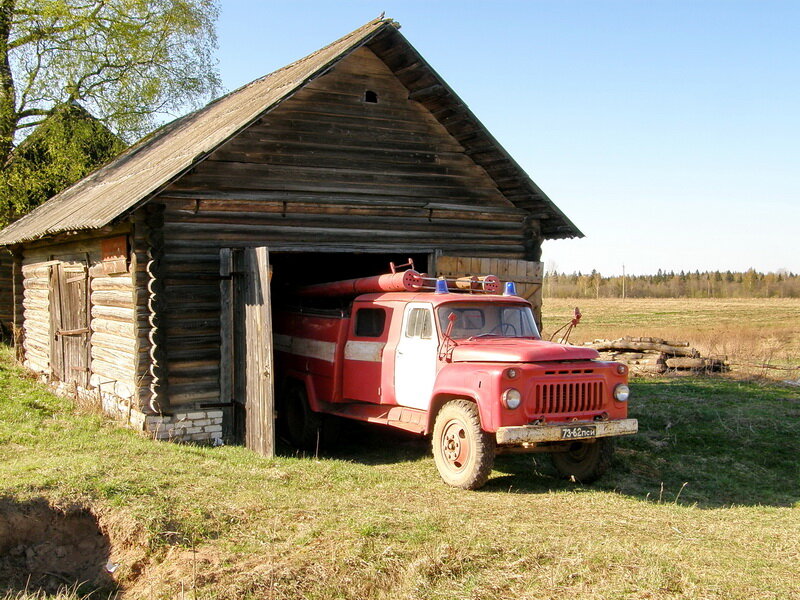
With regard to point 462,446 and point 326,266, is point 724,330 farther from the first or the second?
point 462,446

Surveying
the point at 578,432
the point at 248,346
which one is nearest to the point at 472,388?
the point at 578,432

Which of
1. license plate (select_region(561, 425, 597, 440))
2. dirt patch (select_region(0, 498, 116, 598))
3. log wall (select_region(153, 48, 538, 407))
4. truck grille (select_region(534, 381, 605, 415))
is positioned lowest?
dirt patch (select_region(0, 498, 116, 598))

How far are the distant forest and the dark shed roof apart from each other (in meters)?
69.6

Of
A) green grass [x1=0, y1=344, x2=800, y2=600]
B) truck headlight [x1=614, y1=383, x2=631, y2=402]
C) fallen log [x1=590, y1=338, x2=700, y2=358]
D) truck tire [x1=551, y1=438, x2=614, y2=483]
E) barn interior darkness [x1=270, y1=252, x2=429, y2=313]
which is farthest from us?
fallen log [x1=590, y1=338, x2=700, y2=358]

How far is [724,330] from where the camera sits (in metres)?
31.4

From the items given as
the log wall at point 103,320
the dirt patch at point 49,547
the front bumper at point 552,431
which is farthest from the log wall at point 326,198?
the front bumper at point 552,431

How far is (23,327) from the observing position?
1927 centimetres

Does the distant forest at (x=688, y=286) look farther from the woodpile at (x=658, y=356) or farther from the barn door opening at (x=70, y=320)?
the barn door opening at (x=70, y=320)

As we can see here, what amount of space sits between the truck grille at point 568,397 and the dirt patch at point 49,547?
4418 mm

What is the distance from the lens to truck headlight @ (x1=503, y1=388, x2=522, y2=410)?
8219 mm

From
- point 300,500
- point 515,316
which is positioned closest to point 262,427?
point 300,500

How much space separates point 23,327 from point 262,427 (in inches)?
445

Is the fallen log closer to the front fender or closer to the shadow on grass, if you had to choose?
the shadow on grass

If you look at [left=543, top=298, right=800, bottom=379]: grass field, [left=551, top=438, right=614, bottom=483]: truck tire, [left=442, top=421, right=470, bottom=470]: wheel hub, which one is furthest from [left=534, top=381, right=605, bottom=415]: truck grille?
[left=543, top=298, right=800, bottom=379]: grass field
